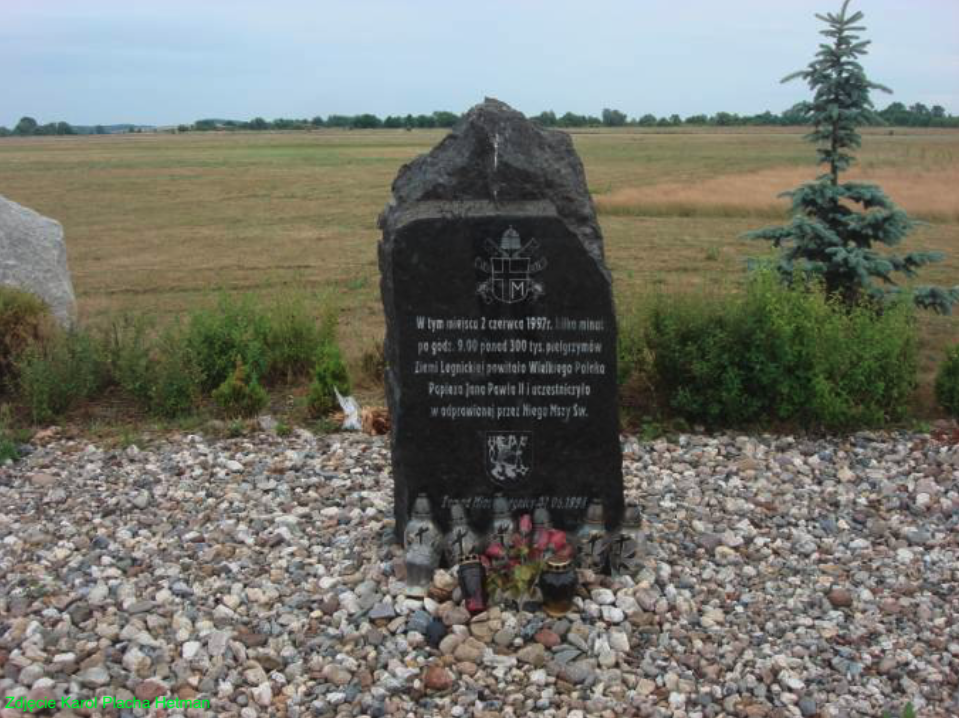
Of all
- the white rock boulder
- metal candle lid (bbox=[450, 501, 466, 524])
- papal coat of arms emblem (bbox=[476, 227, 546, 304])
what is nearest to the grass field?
the white rock boulder

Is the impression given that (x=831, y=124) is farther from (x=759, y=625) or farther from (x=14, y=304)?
(x=14, y=304)

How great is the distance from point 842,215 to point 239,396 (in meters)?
7.06

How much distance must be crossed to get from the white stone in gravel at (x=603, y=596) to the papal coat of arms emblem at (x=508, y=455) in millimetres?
855

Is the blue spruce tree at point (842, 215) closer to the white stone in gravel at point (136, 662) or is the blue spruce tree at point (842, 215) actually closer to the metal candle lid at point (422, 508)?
the metal candle lid at point (422, 508)

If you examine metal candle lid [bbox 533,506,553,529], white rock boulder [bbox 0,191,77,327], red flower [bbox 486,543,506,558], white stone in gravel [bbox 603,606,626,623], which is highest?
white rock boulder [bbox 0,191,77,327]

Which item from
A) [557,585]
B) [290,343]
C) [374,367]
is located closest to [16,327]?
[290,343]

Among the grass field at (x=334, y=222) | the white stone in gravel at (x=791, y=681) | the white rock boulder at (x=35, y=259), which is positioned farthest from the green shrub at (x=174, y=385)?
the white stone in gravel at (x=791, y=681)

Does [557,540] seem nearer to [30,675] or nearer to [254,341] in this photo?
[30,675]

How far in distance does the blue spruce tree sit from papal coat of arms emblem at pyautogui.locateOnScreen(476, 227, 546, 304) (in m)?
5.68

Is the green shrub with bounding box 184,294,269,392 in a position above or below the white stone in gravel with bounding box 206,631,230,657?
above

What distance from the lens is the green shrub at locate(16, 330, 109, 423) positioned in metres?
8.84

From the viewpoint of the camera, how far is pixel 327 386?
29.2ft

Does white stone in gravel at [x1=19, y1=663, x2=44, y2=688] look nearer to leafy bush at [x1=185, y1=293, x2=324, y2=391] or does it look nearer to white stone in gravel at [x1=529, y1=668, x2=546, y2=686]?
white stone in gravel at [x1=529, y1=668, x2=546, y2=686]

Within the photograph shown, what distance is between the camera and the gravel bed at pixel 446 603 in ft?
16.2
